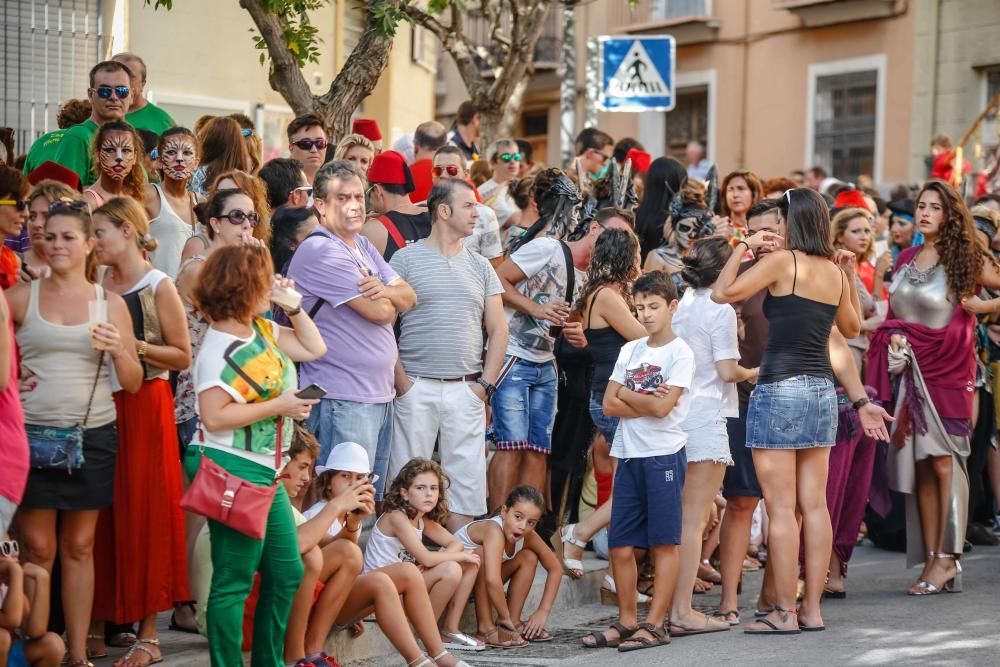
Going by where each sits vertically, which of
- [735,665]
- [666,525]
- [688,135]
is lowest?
[735,665]

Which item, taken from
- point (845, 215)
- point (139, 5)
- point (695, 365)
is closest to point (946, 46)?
point (139, 5)

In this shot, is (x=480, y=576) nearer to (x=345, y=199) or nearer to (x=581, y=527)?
(x=581, y=527)

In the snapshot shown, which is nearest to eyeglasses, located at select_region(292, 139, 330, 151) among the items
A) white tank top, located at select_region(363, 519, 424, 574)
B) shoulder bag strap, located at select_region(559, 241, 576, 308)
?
shoulder bag strap, located at select_region(559, 241, 576, 308)

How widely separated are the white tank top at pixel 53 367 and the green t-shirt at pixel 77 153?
8.23ft

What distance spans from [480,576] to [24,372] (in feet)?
8.32

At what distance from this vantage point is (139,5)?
1552cm

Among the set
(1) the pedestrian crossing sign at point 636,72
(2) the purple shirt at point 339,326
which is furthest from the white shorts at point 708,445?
(1) the pedestrian crossing sign at point 636,72

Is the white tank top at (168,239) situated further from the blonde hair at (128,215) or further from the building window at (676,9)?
the building window at (676,9)

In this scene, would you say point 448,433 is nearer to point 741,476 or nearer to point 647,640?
point 647,640

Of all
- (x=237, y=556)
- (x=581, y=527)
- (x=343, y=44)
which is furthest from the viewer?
(x=343, y=44)

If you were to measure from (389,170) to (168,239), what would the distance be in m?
1.34

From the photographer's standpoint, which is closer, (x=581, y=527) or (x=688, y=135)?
(x=581, y=527)

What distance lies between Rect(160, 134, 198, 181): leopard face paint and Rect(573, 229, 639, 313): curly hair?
2.15 meters

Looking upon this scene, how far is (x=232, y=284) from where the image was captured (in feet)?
18.9
